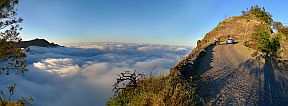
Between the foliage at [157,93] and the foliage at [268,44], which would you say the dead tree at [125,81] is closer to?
the foliage at [157,93]

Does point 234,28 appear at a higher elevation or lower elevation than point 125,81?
higher

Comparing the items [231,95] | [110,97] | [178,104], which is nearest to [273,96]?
[231,95]

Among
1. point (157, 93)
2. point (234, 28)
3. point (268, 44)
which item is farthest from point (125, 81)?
point (234, 28)

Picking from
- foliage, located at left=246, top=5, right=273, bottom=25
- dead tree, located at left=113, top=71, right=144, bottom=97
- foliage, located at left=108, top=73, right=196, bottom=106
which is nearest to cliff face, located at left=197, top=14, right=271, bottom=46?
foliage, located at left=246, top=5, right=273, bottom=25

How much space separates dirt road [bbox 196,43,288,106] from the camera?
49.2 ft

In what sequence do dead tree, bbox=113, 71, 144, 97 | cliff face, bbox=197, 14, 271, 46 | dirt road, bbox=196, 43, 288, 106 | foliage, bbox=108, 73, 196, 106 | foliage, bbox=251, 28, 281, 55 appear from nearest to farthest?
1. foliage, bbox=108, 73, 196, 106
2. dirt road, bbox=196, 43, 288, 106
3. dead tree, bbox=113, 71, 144, 97
4. foliage, bbox=251, 28, 281, 55
5. cliff face, bbox=197, 14, 271, 46

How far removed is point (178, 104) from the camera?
12.8 meters

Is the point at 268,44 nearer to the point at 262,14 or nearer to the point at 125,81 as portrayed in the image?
the point at 125,81

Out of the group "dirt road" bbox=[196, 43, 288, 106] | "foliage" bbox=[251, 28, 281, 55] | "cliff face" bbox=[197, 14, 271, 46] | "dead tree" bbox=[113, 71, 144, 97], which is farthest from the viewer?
"cliff face" bbox=[197, 14, 271, 46]

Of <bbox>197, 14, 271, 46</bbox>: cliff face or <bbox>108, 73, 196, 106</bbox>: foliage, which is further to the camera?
<bbox>197, 14, 271, 46</bbox>: cliff face

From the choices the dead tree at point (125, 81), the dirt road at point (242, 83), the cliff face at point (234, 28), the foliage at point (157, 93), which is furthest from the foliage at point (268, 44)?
the cliff face at point (234, 28)

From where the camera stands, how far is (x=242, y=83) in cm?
1870

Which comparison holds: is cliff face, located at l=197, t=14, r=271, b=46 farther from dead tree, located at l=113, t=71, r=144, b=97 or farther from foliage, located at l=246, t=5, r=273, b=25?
dead tree, located at l=113, t=71, r=144, b=97

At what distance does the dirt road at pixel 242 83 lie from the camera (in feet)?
49.2
